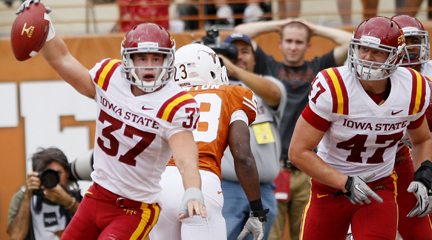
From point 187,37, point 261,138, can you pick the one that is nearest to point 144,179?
point 261,138

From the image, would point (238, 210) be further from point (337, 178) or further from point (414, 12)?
point (414, 12)

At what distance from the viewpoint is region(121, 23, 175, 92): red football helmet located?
2979mm

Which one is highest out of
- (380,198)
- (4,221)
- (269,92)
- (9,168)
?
(269,92)

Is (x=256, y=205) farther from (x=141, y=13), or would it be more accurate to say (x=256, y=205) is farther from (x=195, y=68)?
(x=141, y=13)

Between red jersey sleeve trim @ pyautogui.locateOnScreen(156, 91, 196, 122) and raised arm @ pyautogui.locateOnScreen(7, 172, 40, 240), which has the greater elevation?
red jersey sleeve trim @ pyautogui.locateOnScreen(156, 91, 196, 122)

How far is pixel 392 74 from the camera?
3283 millimetres

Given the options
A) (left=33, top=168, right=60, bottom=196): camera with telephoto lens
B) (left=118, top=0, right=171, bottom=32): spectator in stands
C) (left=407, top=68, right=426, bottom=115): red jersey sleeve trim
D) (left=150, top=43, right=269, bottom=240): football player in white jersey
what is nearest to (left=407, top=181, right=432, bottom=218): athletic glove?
(left=407, top=68, right=426, bottom=115): red jersey sleeve trim

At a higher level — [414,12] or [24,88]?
[414,12]

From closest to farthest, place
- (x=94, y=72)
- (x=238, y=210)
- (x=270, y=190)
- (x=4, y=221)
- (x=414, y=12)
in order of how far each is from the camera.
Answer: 1. (x=94, y=72)
2. (x=238, y=210)
3. (x=270, y=190)
4. (x=4, y=221)
5. (x=414, y=12)

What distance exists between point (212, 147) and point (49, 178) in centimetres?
187

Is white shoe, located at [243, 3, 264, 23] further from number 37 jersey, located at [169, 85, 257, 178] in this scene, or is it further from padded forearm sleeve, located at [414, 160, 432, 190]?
padded forearm sleeve, located at [414, 160, 432, 190]

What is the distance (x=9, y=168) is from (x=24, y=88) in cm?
82

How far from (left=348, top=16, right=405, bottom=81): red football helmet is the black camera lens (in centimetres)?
257

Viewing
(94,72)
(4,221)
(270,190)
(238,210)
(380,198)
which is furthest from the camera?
(4,221)
